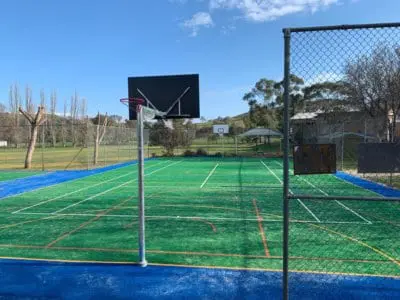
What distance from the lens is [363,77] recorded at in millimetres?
23781

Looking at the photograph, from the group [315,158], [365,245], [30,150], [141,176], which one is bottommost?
[365,245]

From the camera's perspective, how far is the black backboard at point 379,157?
3666 mm

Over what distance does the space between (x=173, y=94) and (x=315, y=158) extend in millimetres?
6064

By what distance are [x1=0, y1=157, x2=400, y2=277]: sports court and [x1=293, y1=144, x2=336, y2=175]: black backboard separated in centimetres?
236

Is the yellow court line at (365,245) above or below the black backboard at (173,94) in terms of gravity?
below

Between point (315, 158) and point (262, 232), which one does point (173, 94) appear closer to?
point (262, 232)

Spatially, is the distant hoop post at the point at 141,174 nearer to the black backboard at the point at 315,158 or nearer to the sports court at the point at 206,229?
the sports court at the point at 206,229

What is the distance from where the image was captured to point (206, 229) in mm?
7777

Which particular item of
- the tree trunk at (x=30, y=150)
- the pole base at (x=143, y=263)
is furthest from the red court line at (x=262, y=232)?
the tree trunk at (x=30, y=150)

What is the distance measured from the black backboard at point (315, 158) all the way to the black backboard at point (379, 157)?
1.26 feet

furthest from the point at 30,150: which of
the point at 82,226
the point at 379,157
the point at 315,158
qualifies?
the point at 379,157

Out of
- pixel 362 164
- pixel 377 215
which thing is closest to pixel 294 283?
pixel 362 164

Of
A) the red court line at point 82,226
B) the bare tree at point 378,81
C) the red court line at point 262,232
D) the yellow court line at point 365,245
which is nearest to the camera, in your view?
the yellow court line at point 365,245

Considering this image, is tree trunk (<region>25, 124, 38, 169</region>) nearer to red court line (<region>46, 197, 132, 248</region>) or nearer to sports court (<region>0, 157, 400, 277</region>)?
sports court (<region>0, 157, 400, 277</region>)
